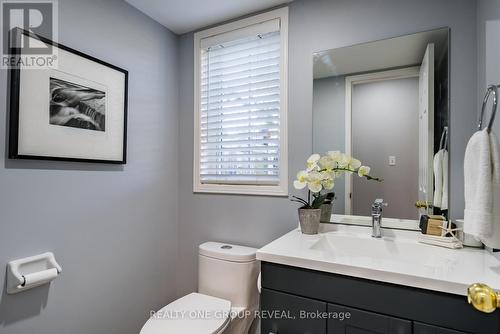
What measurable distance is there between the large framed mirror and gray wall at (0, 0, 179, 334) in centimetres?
114

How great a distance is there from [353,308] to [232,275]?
0.85 m

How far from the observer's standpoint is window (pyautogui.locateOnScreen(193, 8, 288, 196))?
1.74 m

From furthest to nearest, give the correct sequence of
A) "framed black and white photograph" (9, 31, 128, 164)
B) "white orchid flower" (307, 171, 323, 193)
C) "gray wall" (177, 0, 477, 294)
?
"white orchid flower" (307, 171, 323, 193) < "gray wall" (177, 0, 477, 294) < "framed black and white photograph" (9, 31, 128, 164)

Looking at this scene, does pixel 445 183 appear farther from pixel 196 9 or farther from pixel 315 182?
pixel 196 9

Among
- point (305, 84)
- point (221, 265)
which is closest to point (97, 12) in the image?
point (305, 84)

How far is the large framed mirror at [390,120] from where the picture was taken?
1349mm

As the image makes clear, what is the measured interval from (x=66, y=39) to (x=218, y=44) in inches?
37.8

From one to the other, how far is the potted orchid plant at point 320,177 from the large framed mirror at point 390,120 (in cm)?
5

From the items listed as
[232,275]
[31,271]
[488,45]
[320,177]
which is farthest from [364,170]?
[31,271]

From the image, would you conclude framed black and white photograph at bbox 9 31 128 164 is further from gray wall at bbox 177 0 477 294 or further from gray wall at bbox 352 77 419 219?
gray wall at bbox 352 77 419 219

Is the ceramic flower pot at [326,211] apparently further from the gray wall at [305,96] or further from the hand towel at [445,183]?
the hand towel at [445,183]

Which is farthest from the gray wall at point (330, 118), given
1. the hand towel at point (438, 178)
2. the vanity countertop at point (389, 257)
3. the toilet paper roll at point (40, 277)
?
the toilet paper roll at point (40, 277)

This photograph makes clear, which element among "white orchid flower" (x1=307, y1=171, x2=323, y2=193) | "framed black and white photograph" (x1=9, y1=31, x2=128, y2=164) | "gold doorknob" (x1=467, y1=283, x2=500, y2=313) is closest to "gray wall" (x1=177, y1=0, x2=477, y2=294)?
"white orchid flower" (x1=307, y1=171, x2=323, y2=193)

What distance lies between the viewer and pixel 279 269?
1.12m
